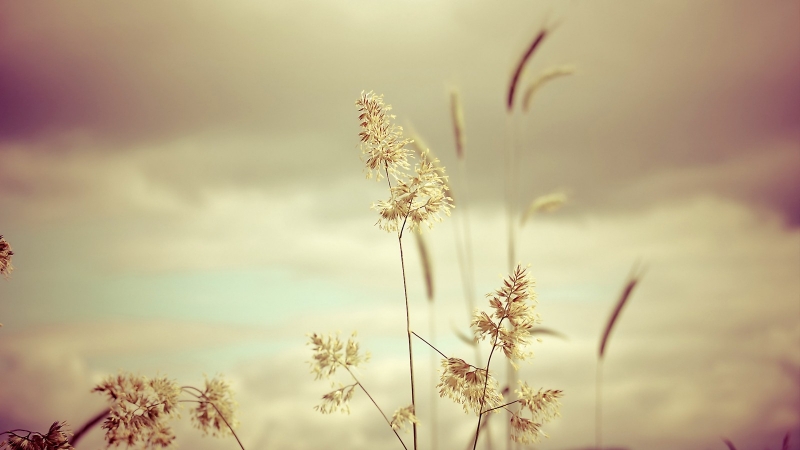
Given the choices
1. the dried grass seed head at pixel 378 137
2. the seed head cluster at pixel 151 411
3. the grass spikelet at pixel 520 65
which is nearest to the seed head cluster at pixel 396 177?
the dried grass seed head at pixel 378 137

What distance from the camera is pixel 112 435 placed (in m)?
1.75

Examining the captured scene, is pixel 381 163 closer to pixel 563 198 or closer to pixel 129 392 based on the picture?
pixel 129 392

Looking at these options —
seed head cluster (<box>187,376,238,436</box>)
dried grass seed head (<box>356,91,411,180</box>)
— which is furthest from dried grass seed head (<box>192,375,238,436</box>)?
dried grass seed head (<box>356,91,411,180</box>)

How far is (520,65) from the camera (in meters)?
3.36

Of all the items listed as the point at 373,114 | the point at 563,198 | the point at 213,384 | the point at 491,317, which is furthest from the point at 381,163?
the point at 563,198

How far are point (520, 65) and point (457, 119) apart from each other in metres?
0.52

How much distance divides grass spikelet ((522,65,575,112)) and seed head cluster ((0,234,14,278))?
A: 2.83 metres

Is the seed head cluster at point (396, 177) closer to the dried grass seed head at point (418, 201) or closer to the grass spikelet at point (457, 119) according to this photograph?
the dried grass seed head at point (418, 201)

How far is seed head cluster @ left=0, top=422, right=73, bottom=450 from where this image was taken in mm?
1705

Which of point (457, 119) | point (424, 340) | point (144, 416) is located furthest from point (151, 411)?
point (457, 119)

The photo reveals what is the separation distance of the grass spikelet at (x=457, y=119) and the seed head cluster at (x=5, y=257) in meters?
2.33

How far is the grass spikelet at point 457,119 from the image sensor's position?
3.33 meters

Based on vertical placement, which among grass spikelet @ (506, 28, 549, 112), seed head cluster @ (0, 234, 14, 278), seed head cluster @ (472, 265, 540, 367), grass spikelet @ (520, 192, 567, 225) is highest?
grass spikelet @ (506, 28, 549, 112)

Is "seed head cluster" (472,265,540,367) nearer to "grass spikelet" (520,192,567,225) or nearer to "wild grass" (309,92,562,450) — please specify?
"wild grass" (309,92,562,450)
